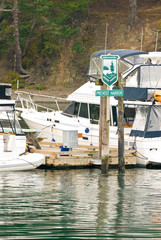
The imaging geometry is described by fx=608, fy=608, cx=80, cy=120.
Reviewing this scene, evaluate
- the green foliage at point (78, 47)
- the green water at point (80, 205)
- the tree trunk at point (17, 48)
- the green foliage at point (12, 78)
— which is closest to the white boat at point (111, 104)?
the green water at point (80, 205)

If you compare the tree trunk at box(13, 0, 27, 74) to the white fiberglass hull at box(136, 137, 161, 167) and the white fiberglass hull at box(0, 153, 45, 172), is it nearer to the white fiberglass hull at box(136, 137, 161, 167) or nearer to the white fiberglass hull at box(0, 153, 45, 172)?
the white fiberglass hull at box(136, 137, 161, 167)

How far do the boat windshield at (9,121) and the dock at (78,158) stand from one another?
131 centimetres

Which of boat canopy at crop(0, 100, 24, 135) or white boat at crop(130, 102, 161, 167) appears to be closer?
boat canopy at crop(0, 100, 24, 135)

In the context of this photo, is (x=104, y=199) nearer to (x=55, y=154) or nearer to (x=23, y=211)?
(x=23, y=211)

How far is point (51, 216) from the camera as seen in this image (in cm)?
1545

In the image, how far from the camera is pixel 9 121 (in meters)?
23.0

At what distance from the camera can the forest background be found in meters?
62.2

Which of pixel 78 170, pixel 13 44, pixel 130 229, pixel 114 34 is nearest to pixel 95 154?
pixel 78 170

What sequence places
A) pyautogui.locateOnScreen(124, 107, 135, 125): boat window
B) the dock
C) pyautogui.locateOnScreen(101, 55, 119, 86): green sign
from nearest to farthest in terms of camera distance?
pyautogui.locateOnScreen(101, 55, 119, 86): green sign → the dock → pyautogui.locateOnScreen(124, 107, 135, 125): boat window

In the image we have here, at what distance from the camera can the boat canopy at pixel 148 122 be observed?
24984 millimetres

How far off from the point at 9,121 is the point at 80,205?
699 centimetres

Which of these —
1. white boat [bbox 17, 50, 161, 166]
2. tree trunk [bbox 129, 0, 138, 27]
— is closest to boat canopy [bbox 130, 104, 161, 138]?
white boat [bbox 17, 50, 161, 166]

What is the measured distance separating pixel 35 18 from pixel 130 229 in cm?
5005

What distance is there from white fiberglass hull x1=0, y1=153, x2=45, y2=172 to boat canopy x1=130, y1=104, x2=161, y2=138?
4805mm
